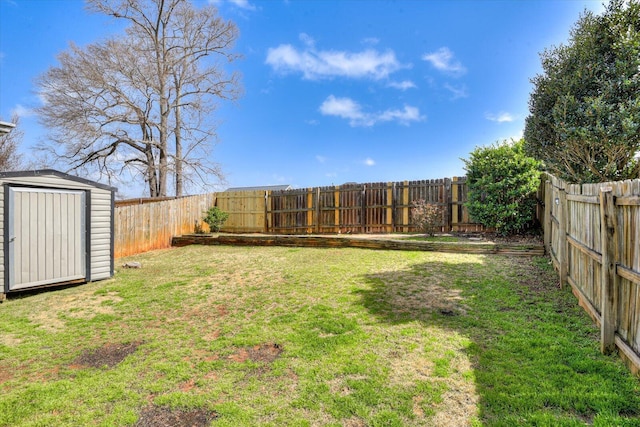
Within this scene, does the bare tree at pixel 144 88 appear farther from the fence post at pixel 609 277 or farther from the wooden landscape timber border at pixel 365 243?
the fence post at pixel 609 277

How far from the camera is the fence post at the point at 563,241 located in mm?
4746

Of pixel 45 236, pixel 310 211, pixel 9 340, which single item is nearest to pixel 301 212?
pixel 310 211

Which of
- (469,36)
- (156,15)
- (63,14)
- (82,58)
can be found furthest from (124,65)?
(469,36)

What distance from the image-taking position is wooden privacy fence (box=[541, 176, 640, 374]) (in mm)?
2619

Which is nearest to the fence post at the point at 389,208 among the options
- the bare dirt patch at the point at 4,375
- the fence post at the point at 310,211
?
the fence post at the point at 310,211

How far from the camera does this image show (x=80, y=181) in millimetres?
6684

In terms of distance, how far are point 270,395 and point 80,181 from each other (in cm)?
677

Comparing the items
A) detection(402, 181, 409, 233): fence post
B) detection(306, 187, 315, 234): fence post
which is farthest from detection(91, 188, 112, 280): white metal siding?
detection(402, 181, 409, 233): fence post

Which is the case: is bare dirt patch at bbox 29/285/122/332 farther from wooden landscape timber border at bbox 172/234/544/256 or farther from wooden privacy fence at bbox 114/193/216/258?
wooden landscape timber border at bbox 172/234/544/256

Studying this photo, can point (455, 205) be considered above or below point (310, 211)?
above

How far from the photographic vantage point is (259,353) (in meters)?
3.31

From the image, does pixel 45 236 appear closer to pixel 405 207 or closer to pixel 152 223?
pixel 152 223

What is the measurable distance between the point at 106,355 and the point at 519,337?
15.4 feet

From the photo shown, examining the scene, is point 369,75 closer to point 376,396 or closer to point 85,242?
point 85,242
